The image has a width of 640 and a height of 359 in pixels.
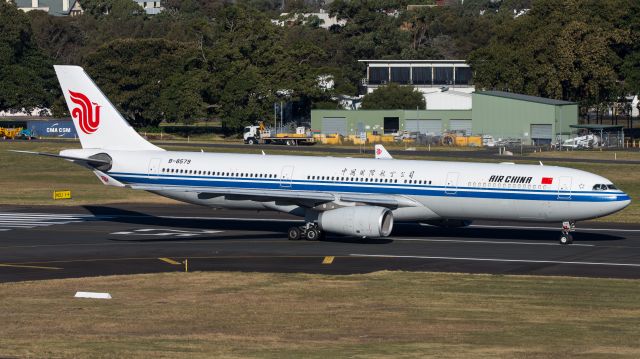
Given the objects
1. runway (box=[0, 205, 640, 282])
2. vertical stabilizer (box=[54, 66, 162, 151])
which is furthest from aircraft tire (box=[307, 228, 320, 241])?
vertical stabilizer (box=[54, 66, 162, 151])

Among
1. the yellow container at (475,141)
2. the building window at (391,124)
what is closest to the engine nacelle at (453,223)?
the yellow container at (475,141)

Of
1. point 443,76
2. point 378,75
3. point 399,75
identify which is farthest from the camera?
point 378,75

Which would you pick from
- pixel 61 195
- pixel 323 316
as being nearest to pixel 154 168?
pixel 61 195

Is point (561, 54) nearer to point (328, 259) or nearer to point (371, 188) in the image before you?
point (371, 188)

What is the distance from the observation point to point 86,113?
59562 millimetres

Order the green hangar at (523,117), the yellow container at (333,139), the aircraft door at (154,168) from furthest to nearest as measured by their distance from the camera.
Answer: the yellow container at (333,139)
the green hangar at (523,117)
the aircraft door at (154,168)

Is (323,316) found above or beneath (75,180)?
beneath

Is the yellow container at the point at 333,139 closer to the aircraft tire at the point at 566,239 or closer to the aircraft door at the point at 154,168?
the aircraft door at the point at 154,168

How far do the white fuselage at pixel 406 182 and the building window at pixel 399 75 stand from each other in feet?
379

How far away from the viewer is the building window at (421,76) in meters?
170

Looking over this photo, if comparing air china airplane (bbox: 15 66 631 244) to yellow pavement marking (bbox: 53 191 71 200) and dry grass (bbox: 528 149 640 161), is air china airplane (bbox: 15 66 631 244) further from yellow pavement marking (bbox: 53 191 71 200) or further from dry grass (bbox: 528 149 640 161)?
dry grass (bbox: 528 149 640 161)

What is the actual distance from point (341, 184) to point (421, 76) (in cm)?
11943

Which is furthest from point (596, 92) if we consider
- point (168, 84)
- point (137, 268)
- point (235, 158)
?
point (137, 268)

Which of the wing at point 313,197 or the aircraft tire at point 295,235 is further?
the aircraft tire at point 295,235
